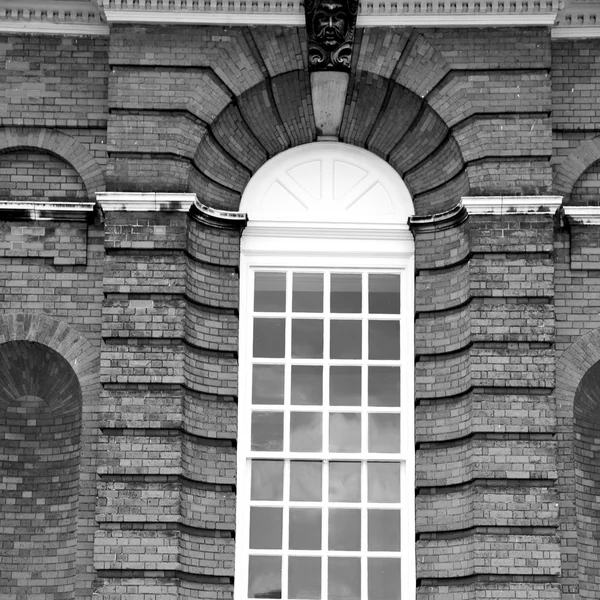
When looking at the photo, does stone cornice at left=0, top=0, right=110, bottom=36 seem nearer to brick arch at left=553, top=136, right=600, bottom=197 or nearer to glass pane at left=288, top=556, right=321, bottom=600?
brick arch at left=553, top=136, right=600, bottom=197

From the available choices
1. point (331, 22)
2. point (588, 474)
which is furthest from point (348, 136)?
point (588, 474)

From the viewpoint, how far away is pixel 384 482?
1631 cm

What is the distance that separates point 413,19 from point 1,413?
5.96 m

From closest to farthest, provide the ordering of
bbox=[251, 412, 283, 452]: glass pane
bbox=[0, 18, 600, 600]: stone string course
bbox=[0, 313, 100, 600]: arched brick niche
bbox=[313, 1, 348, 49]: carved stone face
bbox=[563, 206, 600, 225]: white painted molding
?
bbox=[0, 18, 600, 600]: stone string course, bbox=[0, 313, 100, 600]: arched brick niche, bbox=[251, 412, 283, 452]: glass pane, bbox=[563, 206, 600, 225]: white painted molding, bbox=[313, 1, 348, 49]: carved stone face

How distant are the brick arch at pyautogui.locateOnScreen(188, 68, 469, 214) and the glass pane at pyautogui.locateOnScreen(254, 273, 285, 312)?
0.83 metres

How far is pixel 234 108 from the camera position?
16.8 meters

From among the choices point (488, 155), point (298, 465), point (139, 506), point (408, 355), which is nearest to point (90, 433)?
point (139, 506)

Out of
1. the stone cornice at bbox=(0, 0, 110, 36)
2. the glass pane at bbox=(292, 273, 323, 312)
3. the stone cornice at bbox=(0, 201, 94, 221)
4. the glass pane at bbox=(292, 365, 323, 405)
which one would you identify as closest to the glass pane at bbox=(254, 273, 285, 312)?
the glass pane at bbox=(292, 273, 323, 312)

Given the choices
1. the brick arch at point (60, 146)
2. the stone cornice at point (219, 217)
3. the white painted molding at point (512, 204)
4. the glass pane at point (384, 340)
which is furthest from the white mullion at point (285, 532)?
the brick arch at point (60, 146)

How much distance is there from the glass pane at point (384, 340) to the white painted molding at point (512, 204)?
1510 mm

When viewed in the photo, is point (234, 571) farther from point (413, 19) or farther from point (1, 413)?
point (413, 19)

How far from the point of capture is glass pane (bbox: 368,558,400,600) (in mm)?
15906

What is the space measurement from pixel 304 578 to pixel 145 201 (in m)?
4.09

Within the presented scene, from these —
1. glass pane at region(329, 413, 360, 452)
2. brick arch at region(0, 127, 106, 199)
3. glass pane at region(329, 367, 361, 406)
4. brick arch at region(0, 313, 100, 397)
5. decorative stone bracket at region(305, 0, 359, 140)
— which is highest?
decorative stone bracket at region(305, 0, 359, 140)
